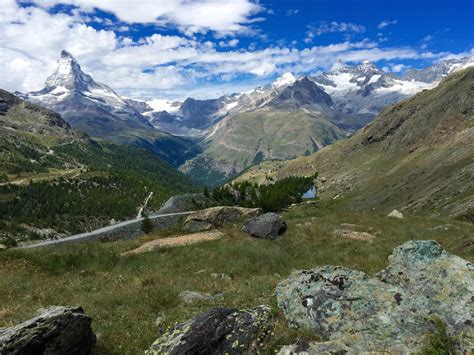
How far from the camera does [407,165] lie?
184000 mm

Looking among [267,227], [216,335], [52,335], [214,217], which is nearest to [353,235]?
[267,227]

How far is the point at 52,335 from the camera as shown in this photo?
11.0m

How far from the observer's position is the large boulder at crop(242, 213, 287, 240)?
3694 centimetres

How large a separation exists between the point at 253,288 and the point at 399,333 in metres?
8.56

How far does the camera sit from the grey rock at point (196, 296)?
17328 millimetres

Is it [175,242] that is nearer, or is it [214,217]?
[175,242]

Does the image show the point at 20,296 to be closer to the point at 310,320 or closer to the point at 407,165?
the point at 310,320

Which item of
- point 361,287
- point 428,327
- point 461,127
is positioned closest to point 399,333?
point 428,327

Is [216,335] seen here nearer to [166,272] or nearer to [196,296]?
[196,296]

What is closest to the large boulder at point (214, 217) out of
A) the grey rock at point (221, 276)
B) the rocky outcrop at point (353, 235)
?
the rocky outcrop at point (353, 235)

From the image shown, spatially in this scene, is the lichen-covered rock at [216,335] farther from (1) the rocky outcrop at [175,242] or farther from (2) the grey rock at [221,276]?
(1) the rocky outcrop at [175,242]

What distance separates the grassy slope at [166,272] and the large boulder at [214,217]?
7.62m

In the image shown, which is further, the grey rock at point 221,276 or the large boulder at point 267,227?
the large boulder at point 267,227

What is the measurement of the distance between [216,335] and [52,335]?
4633 millimetres
